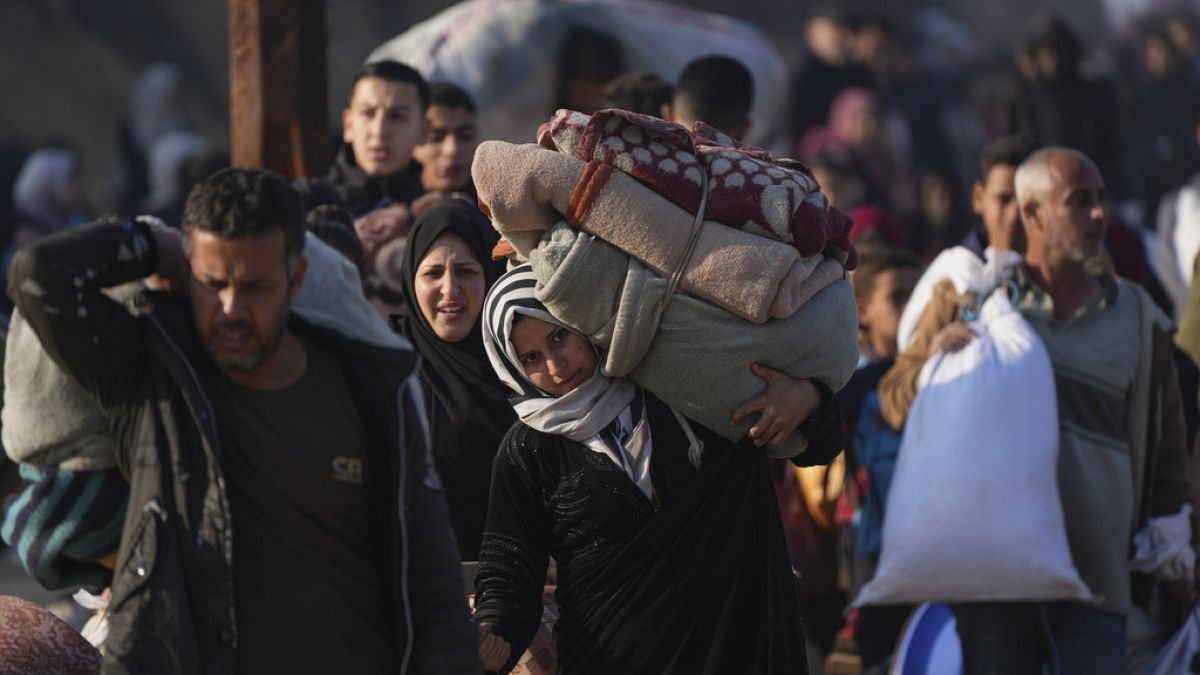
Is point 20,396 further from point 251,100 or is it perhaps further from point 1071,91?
point 1071,91

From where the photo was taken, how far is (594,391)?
454 cm

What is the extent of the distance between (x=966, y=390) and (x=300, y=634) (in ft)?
9.00

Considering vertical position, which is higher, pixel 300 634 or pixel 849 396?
pixel 300 634

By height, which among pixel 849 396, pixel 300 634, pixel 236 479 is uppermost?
pixel 236 479

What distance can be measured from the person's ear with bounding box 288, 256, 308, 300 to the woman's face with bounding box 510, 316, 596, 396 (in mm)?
581

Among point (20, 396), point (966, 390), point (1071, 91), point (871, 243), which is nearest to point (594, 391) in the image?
point (20, 396)

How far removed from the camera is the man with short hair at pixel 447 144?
23.6 feet

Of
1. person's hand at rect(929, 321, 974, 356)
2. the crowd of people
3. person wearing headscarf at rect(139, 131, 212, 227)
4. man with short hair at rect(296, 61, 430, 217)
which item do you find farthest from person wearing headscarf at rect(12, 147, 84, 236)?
person's hand at rect(929, 321, 974, 356)

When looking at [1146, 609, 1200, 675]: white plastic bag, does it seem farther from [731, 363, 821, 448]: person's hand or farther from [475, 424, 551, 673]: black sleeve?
[475, 424, 551, 673]: black sleeve

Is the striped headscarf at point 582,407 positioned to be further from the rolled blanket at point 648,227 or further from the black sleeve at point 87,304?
the black sleeve at point 87,304

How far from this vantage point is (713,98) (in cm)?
721

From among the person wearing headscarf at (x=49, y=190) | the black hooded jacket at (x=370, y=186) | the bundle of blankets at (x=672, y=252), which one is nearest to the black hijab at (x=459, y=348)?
the bundle of blankets at (x=672, y=252)

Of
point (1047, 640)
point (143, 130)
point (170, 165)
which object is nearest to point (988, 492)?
point (1047, 640)

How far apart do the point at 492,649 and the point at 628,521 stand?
0.40 meters
